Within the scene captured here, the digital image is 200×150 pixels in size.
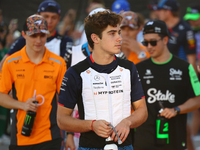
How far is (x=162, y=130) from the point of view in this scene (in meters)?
4.64

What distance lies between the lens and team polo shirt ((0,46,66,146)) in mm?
4703

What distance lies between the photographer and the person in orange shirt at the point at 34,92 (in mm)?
4660

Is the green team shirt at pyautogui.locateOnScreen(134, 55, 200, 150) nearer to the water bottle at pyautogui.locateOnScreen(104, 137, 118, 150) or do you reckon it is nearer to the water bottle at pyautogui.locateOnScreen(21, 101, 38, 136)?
the water bottle at pyautogui.locateOnScreen(21, 101, 38, 136)

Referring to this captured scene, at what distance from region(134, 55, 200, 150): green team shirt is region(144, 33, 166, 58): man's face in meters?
0.19

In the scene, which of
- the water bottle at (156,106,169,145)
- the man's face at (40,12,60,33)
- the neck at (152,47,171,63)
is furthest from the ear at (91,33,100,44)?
the man's face at (40,12,60,33)

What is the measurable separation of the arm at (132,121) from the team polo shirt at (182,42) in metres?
4.17

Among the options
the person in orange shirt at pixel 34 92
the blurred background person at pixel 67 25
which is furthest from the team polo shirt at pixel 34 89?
the blurred background person at pixel 67 25

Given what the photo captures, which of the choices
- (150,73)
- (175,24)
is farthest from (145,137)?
(175,24)

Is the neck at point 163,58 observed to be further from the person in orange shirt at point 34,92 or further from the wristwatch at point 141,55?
the person in orange shirt at point 34,92

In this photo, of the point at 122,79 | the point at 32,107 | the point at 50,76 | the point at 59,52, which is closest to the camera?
the point at 122,79

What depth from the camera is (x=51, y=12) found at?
20.3 ft

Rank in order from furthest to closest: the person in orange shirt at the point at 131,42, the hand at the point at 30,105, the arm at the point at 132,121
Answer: the person in orange shirt at the point at 131,42, the hand at the point at 30,105, the arm at the point at 132,121

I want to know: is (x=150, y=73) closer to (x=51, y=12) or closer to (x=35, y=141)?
(x=35, y=141)

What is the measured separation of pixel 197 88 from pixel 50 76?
2.06 m
